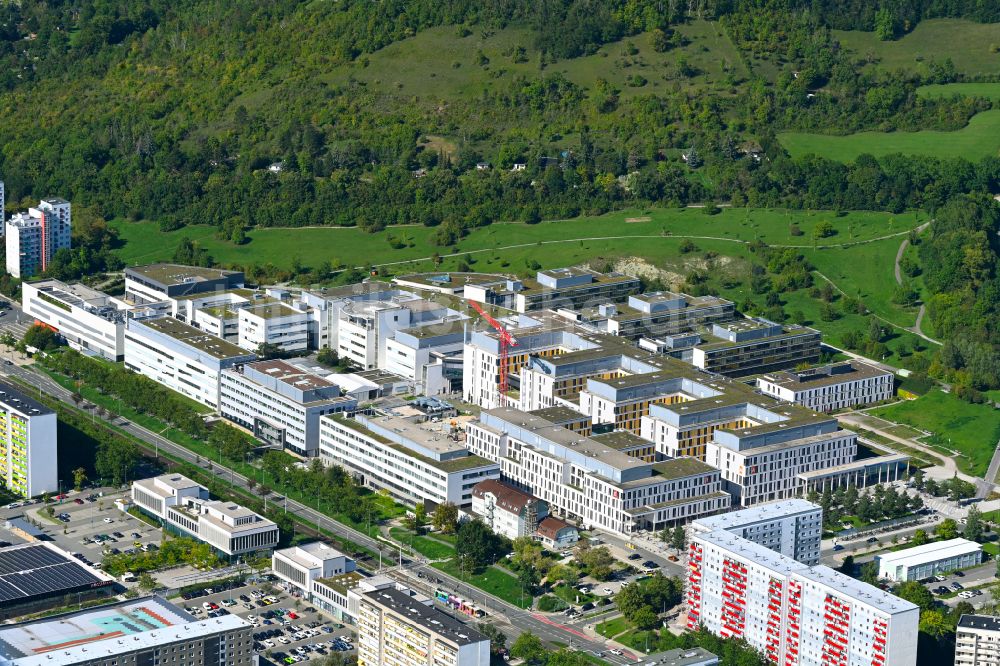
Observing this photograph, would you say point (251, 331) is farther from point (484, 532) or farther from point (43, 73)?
point (43, 73)

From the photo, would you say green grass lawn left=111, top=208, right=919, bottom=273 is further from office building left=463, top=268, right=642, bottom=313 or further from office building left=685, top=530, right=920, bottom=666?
office building left=685, top=530, right=920, bottom=666

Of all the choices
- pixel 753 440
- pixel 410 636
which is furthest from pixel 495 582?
pixel 753 440

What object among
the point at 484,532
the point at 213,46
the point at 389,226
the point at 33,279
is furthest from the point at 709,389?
the point at 213,46

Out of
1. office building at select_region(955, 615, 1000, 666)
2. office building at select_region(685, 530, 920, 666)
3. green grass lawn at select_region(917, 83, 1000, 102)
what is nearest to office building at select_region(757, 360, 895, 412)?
office building at select_region(685, 530, 920, 666)

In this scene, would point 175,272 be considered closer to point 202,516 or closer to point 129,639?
point 202,516

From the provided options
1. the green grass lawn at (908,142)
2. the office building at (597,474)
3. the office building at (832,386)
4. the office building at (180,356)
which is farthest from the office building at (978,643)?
the green grass lawn at (908,142)

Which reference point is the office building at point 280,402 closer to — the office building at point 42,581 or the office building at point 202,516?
the office building at point 202,516
